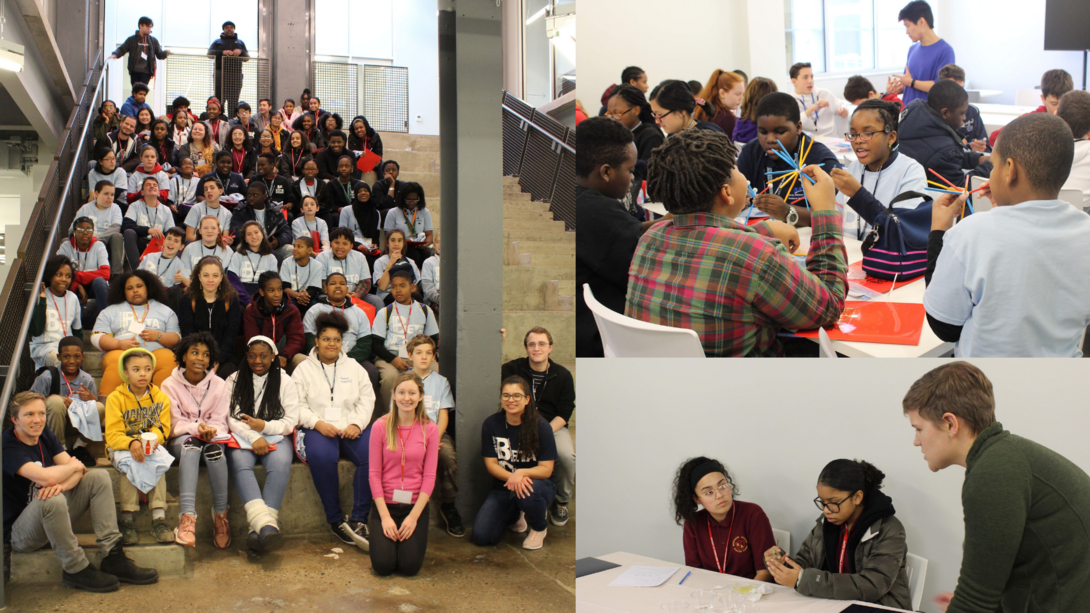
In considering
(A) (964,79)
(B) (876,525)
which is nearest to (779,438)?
(B) (876,525)

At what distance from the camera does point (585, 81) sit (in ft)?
5.39

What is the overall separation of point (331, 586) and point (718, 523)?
1947 millimetres

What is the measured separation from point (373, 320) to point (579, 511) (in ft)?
8.94

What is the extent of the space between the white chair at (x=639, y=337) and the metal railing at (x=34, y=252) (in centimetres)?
255

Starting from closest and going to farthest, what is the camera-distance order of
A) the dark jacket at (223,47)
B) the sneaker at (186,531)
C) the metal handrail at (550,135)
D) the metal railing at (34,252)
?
1. the sneaker at (186,531)
2. the metal railing at (34,252)
3. the metal handrail at (550,135)
4. the dark jacket at (223,47)

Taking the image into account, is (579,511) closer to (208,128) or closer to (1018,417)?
(1018,417)

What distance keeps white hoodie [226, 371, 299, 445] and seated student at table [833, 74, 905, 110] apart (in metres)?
2.84

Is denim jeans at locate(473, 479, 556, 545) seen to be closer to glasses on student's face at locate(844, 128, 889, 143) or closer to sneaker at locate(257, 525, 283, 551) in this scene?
sneaker at locate(257, 525, 283, 551)

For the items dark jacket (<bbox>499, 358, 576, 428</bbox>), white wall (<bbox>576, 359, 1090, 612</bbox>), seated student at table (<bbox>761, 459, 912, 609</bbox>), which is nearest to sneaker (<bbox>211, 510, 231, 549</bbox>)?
dark jacket (<bbox>499, 358, 576, 428</bbox>)

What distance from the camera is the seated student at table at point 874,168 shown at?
5.11 feet

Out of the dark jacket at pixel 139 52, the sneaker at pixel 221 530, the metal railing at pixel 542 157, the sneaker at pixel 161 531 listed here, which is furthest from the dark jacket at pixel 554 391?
the dark jacket at pixel 139 52

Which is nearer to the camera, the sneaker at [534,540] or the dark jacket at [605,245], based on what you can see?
the dark jacket at [605,245]

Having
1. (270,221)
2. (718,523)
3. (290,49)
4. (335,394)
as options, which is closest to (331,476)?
(335,394)

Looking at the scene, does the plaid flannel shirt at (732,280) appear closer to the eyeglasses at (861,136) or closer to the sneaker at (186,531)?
the eyeglasses at (861,136)
